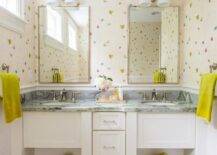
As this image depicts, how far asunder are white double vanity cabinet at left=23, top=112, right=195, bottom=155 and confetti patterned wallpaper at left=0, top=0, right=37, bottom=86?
0.45 meters

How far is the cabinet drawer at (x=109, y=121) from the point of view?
7.48 feet

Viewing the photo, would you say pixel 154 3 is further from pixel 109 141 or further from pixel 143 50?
pixel 109 141

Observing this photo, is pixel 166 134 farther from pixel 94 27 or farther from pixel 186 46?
pixel 94 27

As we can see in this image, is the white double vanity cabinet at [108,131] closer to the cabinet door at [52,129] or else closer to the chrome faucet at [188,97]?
the cabinet door at [52,129]

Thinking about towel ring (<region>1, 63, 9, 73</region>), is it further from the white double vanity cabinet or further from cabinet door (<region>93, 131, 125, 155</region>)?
cabinet door (<region>93, 131, 125, 155</region>)

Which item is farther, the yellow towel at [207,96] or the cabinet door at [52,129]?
the cabinet door at [52,129]

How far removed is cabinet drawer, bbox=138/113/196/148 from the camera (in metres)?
2.30

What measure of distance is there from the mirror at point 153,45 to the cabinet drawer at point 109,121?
64 centimetres

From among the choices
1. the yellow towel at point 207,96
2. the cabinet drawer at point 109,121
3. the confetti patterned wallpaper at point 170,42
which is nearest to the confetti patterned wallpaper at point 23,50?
the cabinet drawer at point 109,121

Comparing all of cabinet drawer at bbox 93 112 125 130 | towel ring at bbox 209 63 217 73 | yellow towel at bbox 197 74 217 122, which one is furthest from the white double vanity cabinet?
towel ring at bbox 209 63 217 73

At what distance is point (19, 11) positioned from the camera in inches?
96.3

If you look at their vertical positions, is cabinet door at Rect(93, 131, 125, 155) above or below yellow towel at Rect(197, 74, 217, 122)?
below

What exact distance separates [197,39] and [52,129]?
153 centimetres

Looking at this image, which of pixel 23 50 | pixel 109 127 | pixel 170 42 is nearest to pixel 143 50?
pixel 170 42
